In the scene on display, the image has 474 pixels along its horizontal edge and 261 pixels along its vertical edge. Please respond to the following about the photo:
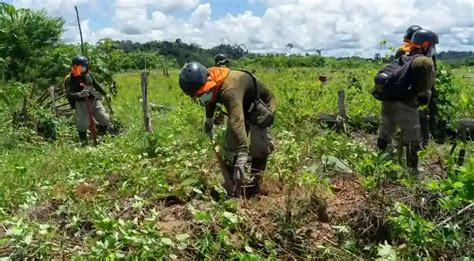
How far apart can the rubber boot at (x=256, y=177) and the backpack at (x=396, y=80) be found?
1.74 m

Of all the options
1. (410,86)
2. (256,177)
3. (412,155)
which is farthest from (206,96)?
(412,155)

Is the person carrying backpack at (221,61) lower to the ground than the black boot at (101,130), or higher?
higher

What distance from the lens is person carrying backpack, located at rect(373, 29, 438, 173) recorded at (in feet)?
21.2

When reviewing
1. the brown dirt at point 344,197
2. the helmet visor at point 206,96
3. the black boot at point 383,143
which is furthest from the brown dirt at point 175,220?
the black boot at point 383,143

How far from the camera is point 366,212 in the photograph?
4645 millimetres

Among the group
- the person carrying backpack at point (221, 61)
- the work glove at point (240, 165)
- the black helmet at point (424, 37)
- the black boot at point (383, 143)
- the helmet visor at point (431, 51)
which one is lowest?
the black boot at point (383, 143)

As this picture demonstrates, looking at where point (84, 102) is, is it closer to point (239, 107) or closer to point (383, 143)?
point (383, 143)

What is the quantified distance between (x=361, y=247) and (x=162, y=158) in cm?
313

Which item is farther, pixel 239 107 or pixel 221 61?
pixel 221 61

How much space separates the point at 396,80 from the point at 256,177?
2.02 m

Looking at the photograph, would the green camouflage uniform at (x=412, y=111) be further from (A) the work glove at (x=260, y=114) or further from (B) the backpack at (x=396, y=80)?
(A) the work glove at (x=260, y=114)

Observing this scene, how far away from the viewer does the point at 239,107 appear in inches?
199

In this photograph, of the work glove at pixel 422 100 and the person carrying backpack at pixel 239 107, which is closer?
the person carrying backpack at pixel 239 107

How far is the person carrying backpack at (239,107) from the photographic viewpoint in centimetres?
507
